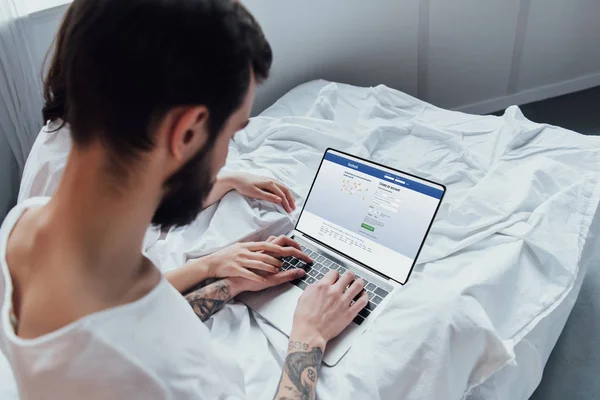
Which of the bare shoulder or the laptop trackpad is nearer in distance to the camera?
the bare shoulder

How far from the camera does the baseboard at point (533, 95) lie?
8.23 feet

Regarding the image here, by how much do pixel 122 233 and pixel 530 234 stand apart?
2.85 feet

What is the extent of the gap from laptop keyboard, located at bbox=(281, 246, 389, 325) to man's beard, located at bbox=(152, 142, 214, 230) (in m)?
0.41

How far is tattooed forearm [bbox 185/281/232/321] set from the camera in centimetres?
90

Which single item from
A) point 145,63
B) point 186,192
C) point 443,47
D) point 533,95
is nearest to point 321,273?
point 186,192

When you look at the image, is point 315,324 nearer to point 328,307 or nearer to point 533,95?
point 328,307

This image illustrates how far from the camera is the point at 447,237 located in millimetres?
1104

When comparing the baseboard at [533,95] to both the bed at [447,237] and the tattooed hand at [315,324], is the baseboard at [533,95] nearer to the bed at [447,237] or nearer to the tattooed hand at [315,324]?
the bed at [447,237]

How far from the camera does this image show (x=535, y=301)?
1.00 m

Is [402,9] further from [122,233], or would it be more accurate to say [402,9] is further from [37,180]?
[122,233]

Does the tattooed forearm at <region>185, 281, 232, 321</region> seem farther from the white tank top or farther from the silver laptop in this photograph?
the white tank top

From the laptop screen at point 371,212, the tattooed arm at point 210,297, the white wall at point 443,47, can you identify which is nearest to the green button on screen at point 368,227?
the laptop screen at point 371,212

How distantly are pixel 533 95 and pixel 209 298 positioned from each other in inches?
88.4

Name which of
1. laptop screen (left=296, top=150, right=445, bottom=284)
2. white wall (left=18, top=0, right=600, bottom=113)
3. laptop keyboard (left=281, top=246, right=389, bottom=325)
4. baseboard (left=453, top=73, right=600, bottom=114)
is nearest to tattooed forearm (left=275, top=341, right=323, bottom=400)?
laptop keyboard (left=281, top=246, right=389, bottom=325)
